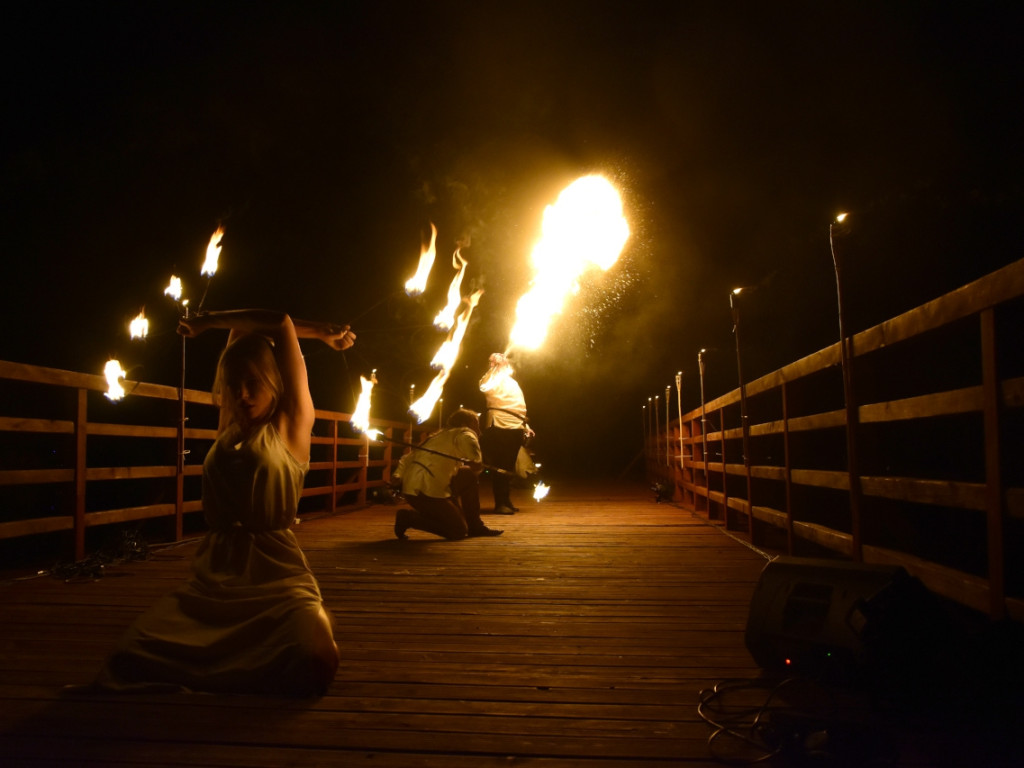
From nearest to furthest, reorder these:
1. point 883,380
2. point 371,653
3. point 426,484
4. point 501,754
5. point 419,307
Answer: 1. point 501,754
2. point 371,653
3. point 883,380
4. point 426,484
5. point 419,307

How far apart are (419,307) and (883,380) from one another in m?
18.4

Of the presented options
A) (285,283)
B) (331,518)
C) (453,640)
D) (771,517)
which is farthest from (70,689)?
(285,283)

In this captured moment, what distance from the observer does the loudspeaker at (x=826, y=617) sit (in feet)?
6.12

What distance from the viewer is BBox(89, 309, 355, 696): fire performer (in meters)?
2.08

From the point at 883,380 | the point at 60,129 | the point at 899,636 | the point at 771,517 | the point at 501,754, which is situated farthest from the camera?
the point at 60,129

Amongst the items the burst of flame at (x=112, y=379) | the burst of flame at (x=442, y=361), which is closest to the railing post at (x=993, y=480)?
the burst of flame at (x=442, y=361)

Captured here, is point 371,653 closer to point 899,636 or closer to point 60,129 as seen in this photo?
point 899,636

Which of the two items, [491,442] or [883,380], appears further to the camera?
[491,442]

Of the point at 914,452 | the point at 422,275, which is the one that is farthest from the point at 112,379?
the point at 914,452

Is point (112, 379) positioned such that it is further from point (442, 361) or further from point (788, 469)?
point (788, 469)

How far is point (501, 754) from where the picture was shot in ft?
5.57

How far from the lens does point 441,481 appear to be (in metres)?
5.56

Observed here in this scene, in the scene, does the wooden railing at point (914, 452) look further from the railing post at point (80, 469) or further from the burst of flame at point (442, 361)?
the railing post at point (80, 469)

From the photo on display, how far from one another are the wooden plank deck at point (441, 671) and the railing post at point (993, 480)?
27.1 inches
